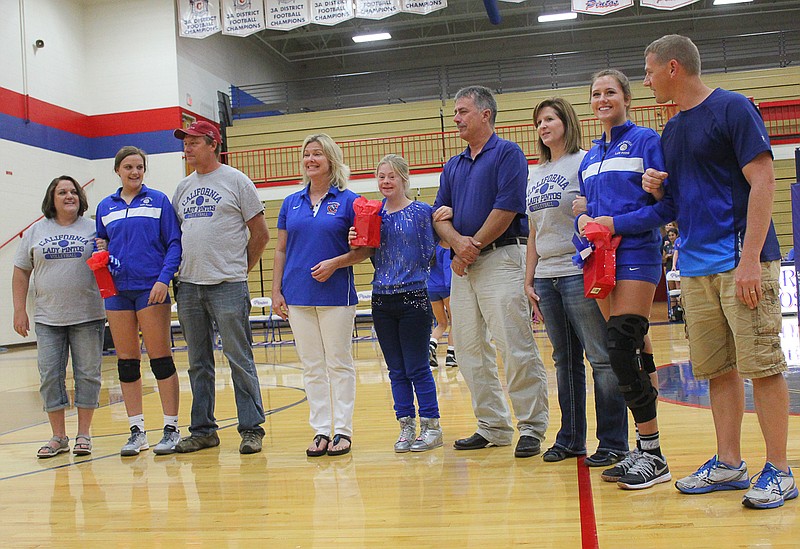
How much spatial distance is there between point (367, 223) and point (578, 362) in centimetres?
120

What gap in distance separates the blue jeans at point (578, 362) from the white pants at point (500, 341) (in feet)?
0.38

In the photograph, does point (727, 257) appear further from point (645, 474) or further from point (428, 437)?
point (428, 437)

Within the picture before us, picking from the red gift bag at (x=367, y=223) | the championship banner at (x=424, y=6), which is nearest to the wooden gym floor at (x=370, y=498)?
the red gift bag at (x=367, y=223)

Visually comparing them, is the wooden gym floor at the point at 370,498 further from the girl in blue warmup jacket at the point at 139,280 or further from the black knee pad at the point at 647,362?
the black knee pad at the point at 647,362

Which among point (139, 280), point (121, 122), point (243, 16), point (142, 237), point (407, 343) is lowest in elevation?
point (407, 343)

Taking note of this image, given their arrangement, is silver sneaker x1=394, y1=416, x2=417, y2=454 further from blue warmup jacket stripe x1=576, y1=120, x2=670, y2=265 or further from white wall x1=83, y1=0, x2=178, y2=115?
white wall x1=83, y1=0, x2=178, y2=115

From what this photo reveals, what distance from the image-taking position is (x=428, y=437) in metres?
3.69

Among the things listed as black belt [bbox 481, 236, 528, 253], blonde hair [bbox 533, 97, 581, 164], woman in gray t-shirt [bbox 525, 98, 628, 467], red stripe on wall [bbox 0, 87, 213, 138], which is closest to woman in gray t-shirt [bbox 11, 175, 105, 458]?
black belt [bbox 481, 236, 528, 253]

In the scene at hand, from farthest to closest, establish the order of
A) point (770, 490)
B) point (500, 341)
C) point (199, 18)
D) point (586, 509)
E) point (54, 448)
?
point (199, 18), point (54, 448), point (500, 341), point (586, 509), point (770, 490)

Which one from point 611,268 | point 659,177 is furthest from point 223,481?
point 659,177

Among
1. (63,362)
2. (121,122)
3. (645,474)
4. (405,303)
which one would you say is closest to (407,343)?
(405,303)

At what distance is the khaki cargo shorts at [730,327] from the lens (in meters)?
2.40

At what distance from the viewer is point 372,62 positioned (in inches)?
840

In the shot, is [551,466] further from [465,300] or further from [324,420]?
[324,420]
